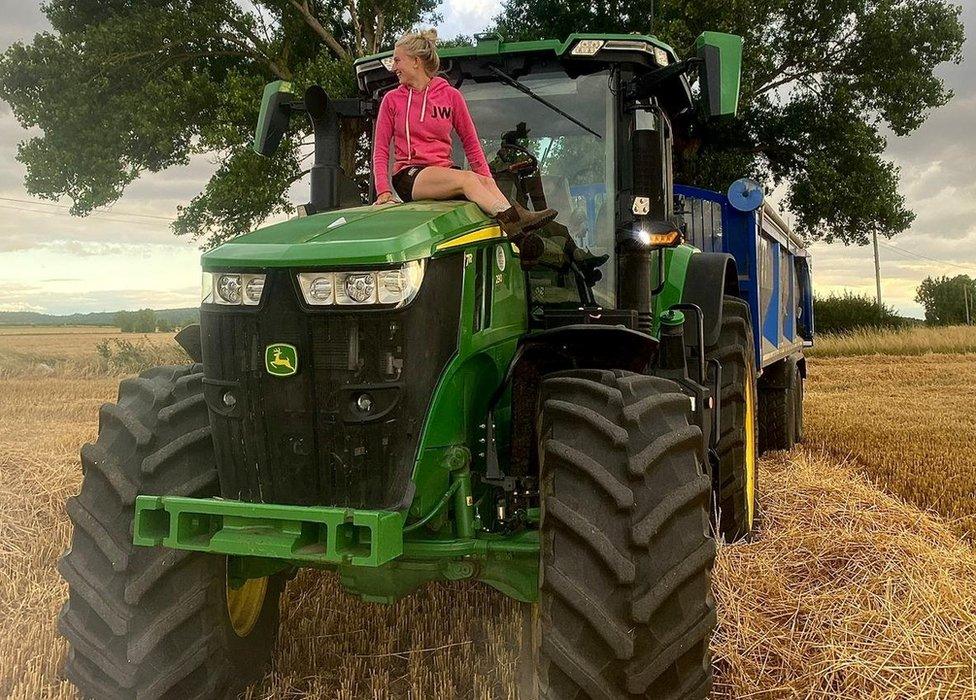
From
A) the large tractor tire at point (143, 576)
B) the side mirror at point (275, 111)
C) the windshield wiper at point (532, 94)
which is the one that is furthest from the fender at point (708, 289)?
the large tractor tire at point (143, 576)

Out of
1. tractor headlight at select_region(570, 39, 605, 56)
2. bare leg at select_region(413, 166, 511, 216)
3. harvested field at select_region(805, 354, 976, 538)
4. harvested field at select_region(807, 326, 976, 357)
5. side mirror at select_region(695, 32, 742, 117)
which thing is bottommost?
harvested field at select_region(805, 354, 976, 538)

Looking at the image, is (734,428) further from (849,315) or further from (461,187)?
(849,315)

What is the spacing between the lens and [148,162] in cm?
1862

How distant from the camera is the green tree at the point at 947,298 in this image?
45.2 metres

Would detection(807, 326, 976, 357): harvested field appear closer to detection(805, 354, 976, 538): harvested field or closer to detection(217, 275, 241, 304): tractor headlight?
detection(805, 354, 976, 538): harvested field

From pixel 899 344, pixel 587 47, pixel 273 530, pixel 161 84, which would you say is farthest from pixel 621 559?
pixel 899 344

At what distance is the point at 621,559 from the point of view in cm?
273

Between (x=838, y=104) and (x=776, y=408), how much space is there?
43.8 ft

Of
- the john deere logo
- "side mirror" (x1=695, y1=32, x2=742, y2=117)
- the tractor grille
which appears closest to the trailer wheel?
"side mirror" (x1=695, y1=32, x2=742, y2=117)

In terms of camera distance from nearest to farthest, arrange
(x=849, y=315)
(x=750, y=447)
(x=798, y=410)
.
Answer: (x=750, y=447)
(x=798, y=410)
(x=849, y=315)

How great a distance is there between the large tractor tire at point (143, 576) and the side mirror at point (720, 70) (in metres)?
2.33

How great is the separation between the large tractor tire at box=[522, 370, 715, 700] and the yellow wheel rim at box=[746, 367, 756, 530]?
8.76 feet

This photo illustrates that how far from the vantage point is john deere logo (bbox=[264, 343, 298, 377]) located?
292cm

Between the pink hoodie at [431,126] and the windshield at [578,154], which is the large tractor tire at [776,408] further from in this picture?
the pink hoodie at [431,126]
